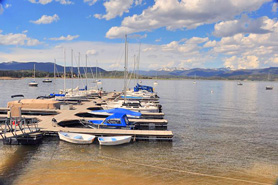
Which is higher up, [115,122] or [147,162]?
[115,122]

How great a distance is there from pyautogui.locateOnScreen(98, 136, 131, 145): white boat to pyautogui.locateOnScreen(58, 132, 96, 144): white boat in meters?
1.10

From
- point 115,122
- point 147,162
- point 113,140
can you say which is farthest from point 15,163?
point 115,122

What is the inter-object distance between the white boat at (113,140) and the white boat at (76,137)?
1.10 meters

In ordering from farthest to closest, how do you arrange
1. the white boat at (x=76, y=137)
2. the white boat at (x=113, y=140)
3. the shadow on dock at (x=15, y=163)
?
the white boat at (x=76, y=137) → the white boat at (x=113, y=140) → the shadow on dock at (x=15, y=163)

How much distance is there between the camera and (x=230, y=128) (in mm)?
34031

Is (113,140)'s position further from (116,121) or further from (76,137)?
(116,121)

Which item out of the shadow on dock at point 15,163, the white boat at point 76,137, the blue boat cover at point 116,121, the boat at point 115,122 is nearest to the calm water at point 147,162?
the shadow on dock at point 15,163

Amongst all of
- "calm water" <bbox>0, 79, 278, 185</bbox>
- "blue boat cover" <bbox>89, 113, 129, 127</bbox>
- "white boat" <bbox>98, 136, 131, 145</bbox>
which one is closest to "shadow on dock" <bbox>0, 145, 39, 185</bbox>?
"calm water" <bbox>0, 79, 278, 185</bbox>

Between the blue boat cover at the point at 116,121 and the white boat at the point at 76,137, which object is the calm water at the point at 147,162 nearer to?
the white boat at the point at 76,137

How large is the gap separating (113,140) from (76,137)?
12.9ft

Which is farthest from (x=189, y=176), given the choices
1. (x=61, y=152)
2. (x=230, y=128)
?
(x=230, y=128)

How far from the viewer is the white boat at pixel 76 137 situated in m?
23.1

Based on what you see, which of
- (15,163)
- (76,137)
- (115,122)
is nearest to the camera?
(15,163)

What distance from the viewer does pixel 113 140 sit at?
2298cm
